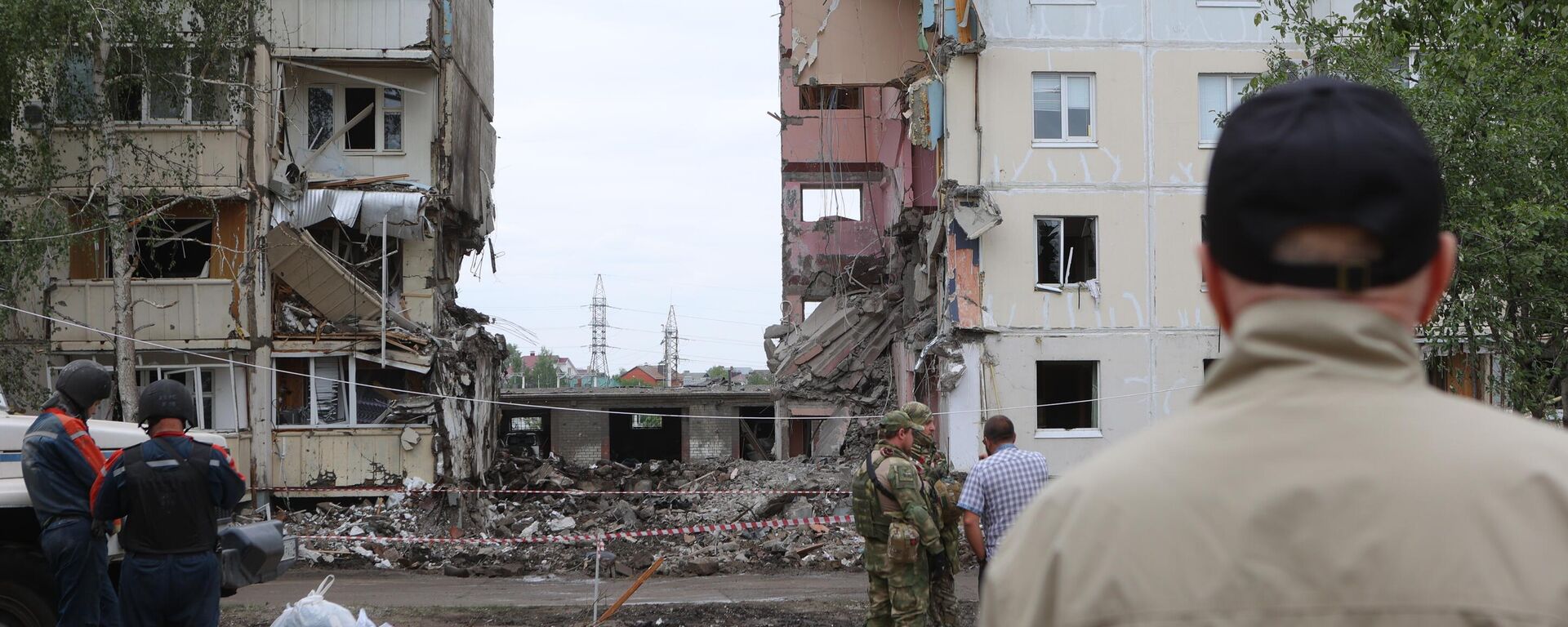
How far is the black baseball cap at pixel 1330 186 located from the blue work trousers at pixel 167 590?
274 inches

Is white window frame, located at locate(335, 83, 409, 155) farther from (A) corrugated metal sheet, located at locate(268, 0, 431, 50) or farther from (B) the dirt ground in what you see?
(B) the dirt ground

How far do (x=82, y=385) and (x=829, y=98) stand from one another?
1062 inches

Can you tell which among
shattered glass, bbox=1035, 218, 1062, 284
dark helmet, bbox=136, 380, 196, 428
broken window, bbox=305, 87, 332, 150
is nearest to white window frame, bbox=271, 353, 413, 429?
broken window, bbox=305, 87, 332, 150

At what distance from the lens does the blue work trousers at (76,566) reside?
24.6ft

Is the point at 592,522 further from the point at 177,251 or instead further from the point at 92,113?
the point at 92,113

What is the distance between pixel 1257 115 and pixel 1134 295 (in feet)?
72.3

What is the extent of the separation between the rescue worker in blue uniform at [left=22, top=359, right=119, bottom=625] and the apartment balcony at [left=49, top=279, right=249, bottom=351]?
52.3 feet

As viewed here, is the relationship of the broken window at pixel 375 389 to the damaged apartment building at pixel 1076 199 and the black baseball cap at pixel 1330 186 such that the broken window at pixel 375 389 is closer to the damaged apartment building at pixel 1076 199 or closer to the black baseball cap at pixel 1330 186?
the damaged apartment building at pixel 1076 199

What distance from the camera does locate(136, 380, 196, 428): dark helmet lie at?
7109 millimetres

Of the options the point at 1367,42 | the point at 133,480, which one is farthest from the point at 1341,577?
the point at 1367,42

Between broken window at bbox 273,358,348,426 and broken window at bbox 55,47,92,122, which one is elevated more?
broken window at bbox 55,47,92,122

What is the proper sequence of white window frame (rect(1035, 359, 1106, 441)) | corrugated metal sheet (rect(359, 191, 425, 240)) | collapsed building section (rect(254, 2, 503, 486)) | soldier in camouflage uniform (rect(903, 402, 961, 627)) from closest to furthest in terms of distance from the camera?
soldier in camouflage uniform (rect(903, 402, 961, 627)), white window frame (rect(1035, 359, 1106, 441)), collapsed building section (rect(254, 2, 503, 486)), corrugated metal sheet (rect(359, 191, 425, 240))

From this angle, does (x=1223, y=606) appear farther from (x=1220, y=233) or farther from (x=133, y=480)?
(x=133, y=480)

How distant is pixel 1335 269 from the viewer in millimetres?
1538
